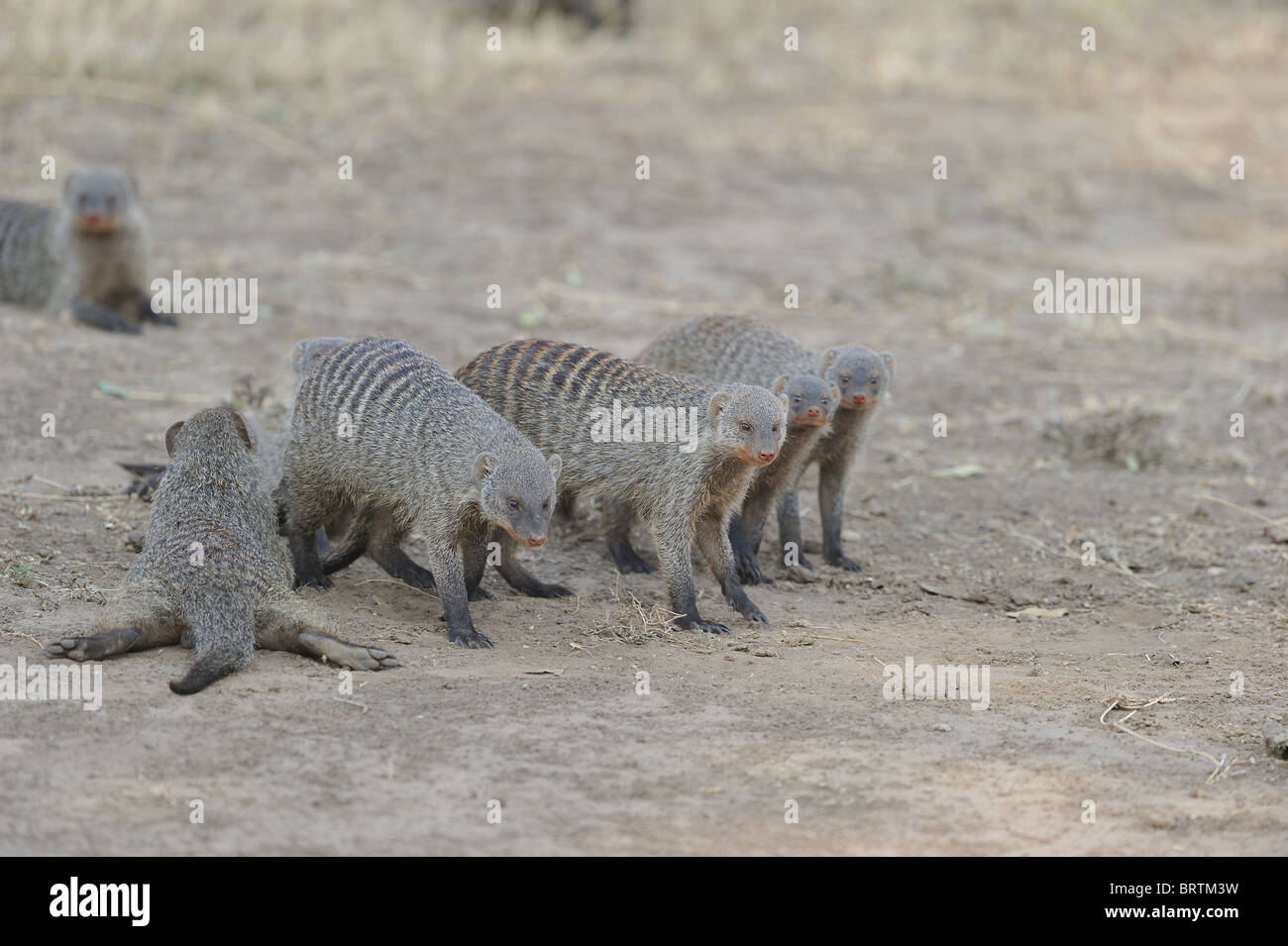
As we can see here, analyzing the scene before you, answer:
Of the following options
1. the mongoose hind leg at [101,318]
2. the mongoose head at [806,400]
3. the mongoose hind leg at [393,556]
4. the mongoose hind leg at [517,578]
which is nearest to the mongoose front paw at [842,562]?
the mongoose head at [806,400]

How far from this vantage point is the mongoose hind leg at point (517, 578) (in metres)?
5.46

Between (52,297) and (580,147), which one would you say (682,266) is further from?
(52,297)

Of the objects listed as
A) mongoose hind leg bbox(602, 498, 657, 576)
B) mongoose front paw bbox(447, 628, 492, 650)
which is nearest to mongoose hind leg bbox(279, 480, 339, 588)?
mongoose front paw bbox(447, 628, 492, 650)

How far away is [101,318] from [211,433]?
341 cm

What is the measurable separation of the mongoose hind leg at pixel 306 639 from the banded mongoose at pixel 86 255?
4072 mm

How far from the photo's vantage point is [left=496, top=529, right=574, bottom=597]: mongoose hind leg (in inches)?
215

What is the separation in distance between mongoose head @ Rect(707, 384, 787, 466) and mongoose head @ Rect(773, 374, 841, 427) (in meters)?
0.23

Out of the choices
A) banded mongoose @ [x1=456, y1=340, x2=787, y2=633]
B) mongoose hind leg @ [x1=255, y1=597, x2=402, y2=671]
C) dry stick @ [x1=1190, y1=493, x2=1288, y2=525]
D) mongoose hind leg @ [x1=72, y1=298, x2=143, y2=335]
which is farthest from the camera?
mongoose hind leg @ [x1=72, y1=298, x2=143, y2=335]

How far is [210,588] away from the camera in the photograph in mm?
4449

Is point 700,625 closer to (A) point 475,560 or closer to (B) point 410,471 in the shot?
(A) point 475,560

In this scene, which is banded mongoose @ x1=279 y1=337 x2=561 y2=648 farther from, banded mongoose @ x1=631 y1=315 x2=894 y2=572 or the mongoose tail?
banded mongoose @ x1=631 y1=315 x2=894 y2=572

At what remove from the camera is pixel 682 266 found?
32.2ft

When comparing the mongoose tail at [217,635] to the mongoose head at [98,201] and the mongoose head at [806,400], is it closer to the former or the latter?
the mongoose head at [806,400]

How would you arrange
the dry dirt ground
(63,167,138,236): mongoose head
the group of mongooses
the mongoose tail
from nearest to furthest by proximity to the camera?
the dry dirt ground → the mongoose tail → the group of mongooses → (63,167,138,236): mongoose head
